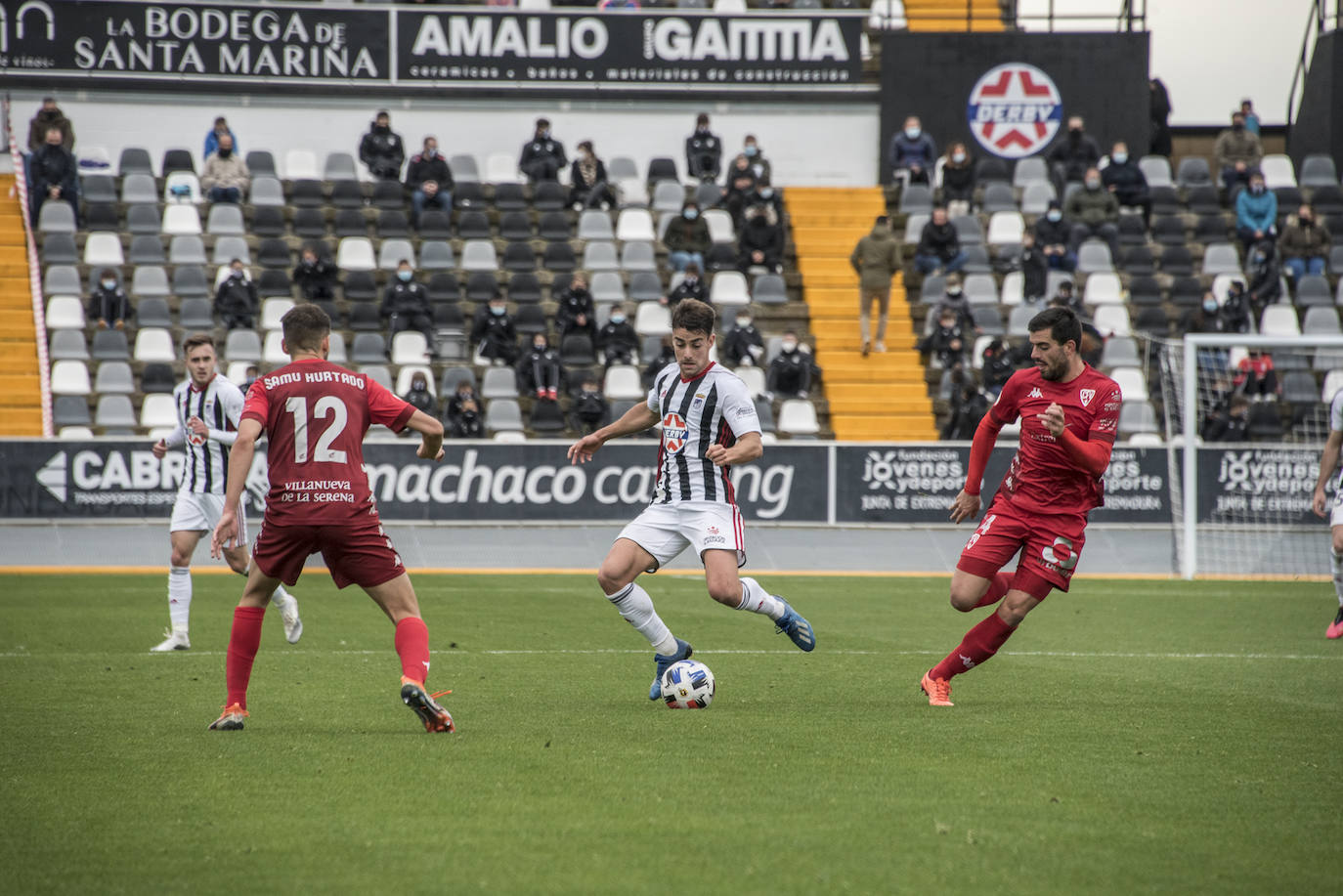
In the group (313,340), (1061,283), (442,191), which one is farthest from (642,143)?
(313,340)

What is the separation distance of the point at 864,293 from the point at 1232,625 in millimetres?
12807

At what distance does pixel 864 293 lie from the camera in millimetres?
24906

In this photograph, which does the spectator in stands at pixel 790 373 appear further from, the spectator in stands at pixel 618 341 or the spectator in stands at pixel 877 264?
the spectator in stands at pixel 618 341

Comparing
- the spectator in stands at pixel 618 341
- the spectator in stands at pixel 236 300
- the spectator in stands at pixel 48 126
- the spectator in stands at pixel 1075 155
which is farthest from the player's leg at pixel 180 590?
the spectator in stands at pixel 1075 155

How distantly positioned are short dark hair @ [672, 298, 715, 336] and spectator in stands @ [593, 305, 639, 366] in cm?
1566

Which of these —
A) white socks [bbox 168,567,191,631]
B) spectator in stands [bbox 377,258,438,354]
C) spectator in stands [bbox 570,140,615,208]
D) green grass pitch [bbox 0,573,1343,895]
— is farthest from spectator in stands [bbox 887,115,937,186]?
white socks [bbox 168,567,191,631]

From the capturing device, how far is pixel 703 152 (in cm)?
2773

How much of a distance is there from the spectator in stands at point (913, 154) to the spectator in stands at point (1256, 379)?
7.94m

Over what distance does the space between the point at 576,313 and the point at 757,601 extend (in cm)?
1602

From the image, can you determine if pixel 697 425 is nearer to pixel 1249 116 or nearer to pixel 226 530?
pixel 226 530

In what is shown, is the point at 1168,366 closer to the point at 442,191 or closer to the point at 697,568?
the point at 697,568

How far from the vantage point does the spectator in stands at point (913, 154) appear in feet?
91.1

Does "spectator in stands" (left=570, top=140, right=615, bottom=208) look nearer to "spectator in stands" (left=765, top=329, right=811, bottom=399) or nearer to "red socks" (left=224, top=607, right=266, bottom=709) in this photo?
"spectator in stands" (left=765, top=329, right=811, bottom=399)

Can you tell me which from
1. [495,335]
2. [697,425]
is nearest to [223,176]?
[495,335]
